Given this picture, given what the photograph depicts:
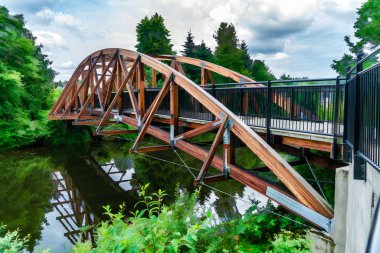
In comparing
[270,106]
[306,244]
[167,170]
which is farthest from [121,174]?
[306,244]

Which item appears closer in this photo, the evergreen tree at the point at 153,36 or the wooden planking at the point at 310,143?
the wooden planking at the point at 310,143

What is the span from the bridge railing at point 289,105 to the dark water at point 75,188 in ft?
10.7

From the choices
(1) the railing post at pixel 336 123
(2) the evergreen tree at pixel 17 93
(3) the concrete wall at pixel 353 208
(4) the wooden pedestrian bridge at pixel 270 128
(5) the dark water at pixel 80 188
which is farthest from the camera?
(2) the evergreen tree at pixel 17 93

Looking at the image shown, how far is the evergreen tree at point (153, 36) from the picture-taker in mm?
39688

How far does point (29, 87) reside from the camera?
25266 mm

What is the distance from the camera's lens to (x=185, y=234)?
19.2ft

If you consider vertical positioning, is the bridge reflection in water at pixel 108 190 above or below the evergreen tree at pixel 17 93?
below

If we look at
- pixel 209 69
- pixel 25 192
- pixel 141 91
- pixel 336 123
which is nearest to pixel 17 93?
pixel 25 192

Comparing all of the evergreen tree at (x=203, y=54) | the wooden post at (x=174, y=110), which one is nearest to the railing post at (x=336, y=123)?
the wooden post at (x=174, y=110)

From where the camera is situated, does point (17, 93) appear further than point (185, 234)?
Yes

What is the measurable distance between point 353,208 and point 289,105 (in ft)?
14.1

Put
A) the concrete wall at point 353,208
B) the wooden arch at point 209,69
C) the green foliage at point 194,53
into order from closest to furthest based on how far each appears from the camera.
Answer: the concrete wall at point 353,208 → the wooden arch at point 209,69 → the green foliage at point 194,53

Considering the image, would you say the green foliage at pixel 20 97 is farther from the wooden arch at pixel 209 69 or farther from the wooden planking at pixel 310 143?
the wooden planking at pixel 310 143

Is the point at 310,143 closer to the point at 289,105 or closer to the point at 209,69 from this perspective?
the point at 289,105
